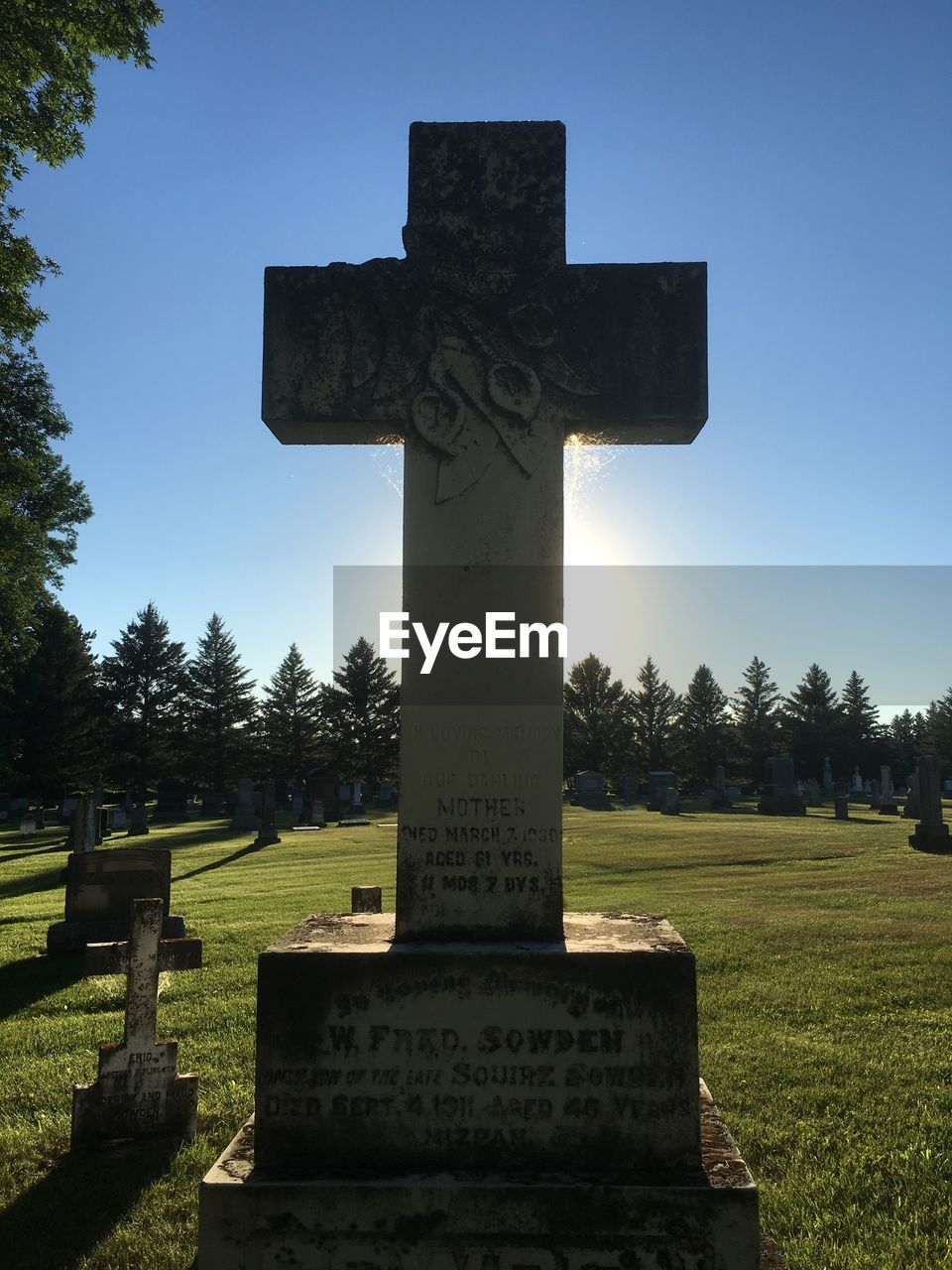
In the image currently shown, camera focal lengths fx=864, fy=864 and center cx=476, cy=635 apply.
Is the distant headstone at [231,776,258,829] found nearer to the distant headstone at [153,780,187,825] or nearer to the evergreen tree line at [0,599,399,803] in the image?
the distant headstone at [153,780,187,825]

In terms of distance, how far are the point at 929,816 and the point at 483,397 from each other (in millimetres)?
19976

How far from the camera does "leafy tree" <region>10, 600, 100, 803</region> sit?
4681 centimetres

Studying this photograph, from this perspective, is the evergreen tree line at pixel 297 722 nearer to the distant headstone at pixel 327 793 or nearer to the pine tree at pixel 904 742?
the pine tree at pixel 904 742

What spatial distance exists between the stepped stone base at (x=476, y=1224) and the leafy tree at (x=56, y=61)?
14.3 meters

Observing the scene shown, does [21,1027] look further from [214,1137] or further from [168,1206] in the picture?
[168,1206]

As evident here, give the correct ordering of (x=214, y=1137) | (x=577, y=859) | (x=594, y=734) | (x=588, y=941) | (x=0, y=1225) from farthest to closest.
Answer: (x=594, y=734)
(x=577, y=859)
(x=214, y=1137)
(x=0, y=1225)
(x=588, y=941)

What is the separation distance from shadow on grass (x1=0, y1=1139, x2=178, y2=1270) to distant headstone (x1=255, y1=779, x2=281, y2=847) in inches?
809

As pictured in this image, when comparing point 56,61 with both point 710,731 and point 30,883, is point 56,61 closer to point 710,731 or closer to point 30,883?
point 30,883

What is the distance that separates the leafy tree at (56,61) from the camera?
11734 millimetres

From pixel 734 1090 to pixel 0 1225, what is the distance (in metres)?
3.93

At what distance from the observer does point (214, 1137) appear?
193 inches

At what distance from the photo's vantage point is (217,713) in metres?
59.4

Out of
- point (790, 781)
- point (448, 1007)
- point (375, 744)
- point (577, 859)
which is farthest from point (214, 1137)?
point (375, 744)

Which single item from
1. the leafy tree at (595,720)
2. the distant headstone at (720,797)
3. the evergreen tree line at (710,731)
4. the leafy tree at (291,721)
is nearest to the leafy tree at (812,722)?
the evergreen tree line at (710,731)
